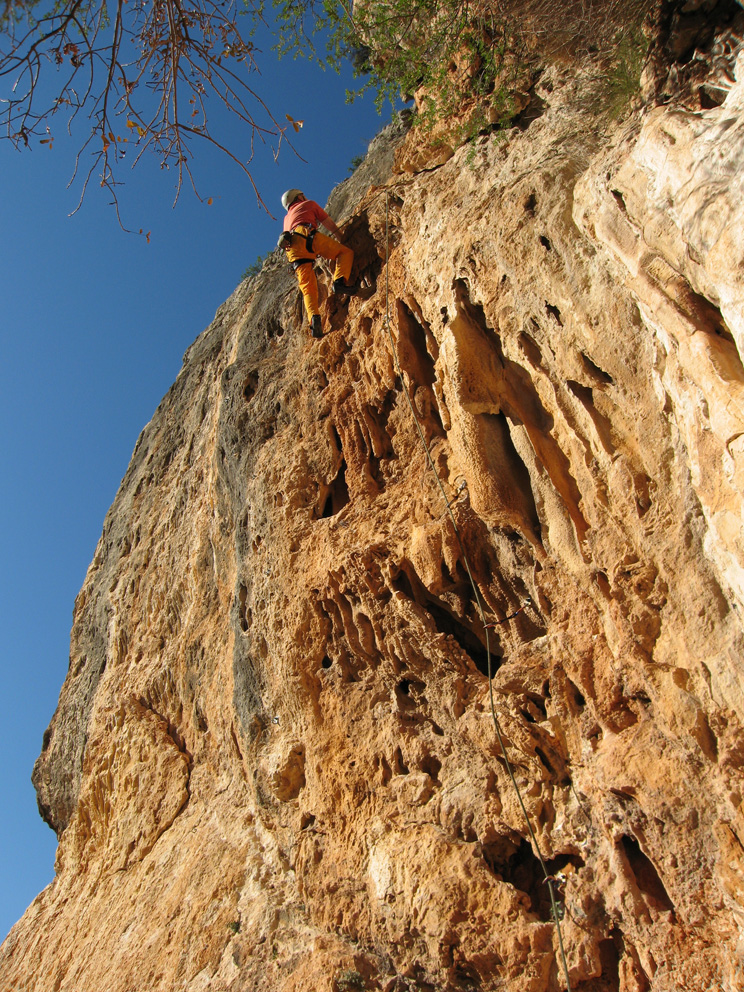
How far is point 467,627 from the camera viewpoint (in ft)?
18.6

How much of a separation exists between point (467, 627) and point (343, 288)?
3875 mm

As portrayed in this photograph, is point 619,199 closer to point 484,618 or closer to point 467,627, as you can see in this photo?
point 484,618

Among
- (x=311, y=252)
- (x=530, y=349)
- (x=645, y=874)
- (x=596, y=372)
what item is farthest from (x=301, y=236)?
(x=645, y=874)

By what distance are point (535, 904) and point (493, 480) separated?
2706 mm

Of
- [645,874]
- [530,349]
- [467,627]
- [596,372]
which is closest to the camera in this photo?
[645,874]

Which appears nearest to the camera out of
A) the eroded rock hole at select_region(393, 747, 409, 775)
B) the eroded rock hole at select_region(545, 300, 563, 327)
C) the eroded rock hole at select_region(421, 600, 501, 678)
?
the eroded rock hole at select_region(545, 300, 563, 327)

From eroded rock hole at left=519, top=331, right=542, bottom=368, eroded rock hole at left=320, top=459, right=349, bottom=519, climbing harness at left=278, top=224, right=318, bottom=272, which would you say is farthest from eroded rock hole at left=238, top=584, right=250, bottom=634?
eroded rock hole at left=519, top=331, right=542, bottom=368

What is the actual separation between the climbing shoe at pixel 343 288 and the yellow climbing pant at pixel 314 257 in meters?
0.05

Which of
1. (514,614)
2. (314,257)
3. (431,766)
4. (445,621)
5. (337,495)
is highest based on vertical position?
(314,257)

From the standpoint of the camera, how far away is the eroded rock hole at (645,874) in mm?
4039

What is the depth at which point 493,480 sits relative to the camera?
517 cm

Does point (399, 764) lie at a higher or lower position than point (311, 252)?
lower

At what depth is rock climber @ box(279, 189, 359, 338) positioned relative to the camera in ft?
25.2

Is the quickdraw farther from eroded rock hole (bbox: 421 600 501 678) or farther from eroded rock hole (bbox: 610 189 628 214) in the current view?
eroded rock hole (bbox: 610 189 628 214)
